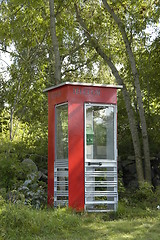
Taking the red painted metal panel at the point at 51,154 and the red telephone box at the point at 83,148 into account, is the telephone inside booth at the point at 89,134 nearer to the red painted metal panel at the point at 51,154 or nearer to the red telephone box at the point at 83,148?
the red telephone box at the point at 83,148

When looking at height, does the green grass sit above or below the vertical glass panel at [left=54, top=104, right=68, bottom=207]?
below

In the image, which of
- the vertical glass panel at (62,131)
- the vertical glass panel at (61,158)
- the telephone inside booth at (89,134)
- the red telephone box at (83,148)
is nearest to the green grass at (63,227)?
the red telephone box at (83,148)

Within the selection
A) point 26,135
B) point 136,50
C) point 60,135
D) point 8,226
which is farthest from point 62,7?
point 8,226

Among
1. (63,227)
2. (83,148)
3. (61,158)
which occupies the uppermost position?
(83,148)

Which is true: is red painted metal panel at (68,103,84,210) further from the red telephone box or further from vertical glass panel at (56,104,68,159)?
vertical glass panel at (56,104,68,159)

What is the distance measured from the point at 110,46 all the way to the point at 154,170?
14.8 feet

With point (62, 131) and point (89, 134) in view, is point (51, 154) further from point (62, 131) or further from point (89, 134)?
point (89, 134)

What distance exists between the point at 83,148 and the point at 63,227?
246 cm

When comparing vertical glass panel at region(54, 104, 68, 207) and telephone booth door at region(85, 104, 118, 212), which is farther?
vertical glass panel at region(54, 104, 68, 207)

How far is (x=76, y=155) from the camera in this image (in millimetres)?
9781

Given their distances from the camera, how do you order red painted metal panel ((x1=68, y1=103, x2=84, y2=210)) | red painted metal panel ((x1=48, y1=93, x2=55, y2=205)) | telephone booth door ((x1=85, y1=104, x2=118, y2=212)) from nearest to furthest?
red painted metal panel ((x1=68, y1=103, x2=84, y2=210)) < telephone booth door ((x1=85, y1=104, x2=118, y2=212)) < red painted metal panel ((x1=48, y1=93, x2=55, y2=205))

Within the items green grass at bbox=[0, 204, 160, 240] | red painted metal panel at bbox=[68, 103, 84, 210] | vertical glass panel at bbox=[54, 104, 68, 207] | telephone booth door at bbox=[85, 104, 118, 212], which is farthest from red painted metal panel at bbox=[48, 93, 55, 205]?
green grass at bbox=[0, 204, 160, 240]

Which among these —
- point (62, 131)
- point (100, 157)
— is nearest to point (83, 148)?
point (100, 157)

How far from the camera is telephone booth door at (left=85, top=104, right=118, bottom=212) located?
988 centimetres
